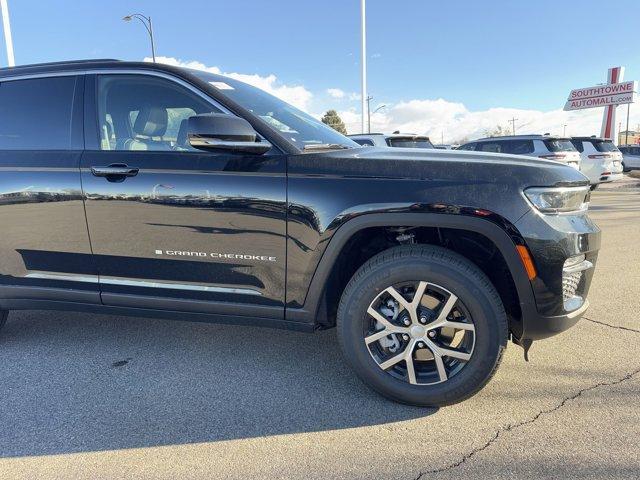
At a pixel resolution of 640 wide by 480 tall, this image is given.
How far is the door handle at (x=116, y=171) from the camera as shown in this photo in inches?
112

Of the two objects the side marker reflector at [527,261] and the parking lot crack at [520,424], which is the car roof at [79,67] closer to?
the side marker reflector at [527,261]

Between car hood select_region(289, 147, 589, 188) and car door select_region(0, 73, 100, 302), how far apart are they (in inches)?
58.6

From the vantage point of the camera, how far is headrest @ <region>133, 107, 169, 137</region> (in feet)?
9.90

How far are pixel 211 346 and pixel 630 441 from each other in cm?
261

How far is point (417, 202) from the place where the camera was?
8.12 ft

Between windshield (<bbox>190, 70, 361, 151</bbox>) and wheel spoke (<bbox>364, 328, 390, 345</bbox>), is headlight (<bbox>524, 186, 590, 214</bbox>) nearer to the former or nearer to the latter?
wheel spoke (<bbox>364, 328, 390, 345</bbox>)

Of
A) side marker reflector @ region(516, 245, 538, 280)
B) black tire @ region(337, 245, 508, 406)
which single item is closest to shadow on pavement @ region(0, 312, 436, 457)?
black tire @ region(337, 245, 508, 406)

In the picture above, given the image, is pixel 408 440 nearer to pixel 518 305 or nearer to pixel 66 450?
pixel 518 305

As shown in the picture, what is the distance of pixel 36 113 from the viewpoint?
10.6 feet

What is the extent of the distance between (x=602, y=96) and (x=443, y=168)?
114 ft

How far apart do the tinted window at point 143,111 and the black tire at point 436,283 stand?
1405 mm

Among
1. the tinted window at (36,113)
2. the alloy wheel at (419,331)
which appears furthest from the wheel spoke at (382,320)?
the tinted window at (36,113)

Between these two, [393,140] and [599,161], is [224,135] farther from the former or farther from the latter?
[599,161]

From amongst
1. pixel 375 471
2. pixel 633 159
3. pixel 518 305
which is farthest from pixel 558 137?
pixel 633 159
